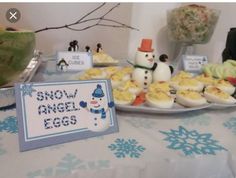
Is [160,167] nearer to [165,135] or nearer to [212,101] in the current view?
[165,135]

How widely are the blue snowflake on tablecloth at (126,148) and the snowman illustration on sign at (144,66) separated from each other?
26cm

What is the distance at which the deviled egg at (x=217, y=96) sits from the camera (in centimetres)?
63

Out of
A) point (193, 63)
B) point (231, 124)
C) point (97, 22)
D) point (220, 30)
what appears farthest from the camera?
point (220, 30)

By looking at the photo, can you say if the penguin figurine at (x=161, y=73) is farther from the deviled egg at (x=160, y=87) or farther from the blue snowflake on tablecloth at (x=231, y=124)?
the blue snowflake on tablecloth at (x=231, y=124)

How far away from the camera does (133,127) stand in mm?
518

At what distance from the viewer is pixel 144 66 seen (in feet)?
2.31

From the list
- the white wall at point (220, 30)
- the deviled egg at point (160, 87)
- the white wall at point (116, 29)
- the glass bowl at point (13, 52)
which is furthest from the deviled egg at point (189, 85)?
the white wall at point (220, 30)

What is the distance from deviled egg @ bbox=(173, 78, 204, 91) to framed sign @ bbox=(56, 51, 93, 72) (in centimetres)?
32

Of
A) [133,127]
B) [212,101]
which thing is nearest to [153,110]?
[133,127]

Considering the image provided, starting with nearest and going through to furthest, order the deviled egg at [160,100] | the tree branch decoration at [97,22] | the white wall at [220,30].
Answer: the deviled egg at [160,100], the tree branch decoration at [97,22], the white wall at [220,30]

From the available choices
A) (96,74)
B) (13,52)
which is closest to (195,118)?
(96,74)

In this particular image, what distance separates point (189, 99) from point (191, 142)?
132mm

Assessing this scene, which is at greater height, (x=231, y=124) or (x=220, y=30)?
(x=220, y=30)

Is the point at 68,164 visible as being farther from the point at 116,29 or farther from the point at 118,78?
the point at 116,29
